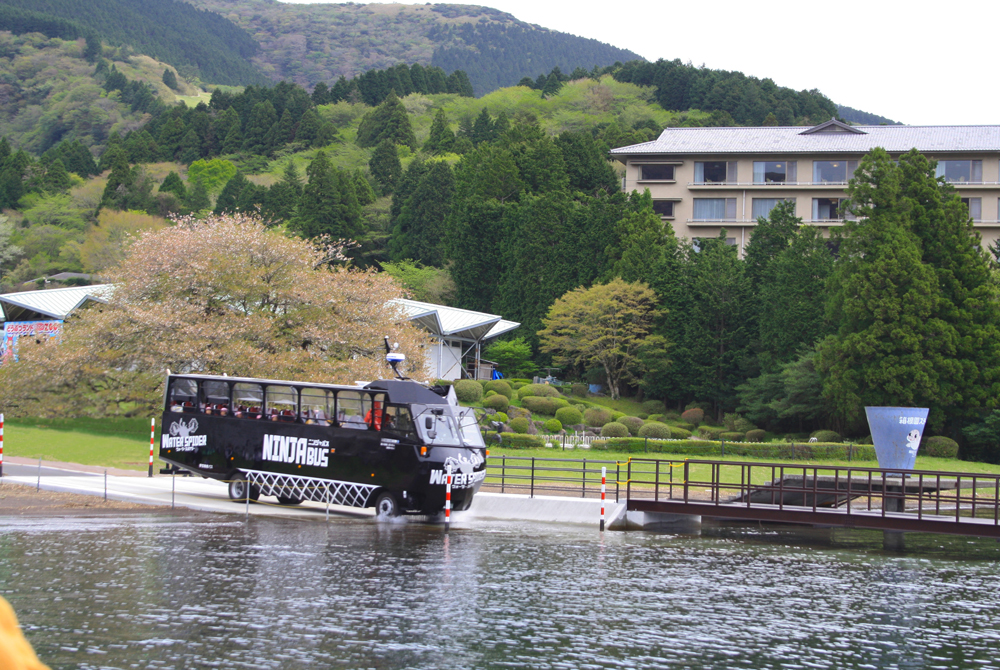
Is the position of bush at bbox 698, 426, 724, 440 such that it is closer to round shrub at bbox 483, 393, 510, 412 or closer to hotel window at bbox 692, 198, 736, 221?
round shrub at bbox 483, 393, 510, 412

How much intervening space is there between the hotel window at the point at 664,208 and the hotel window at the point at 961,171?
67.9 ft

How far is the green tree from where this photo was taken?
60406 mm

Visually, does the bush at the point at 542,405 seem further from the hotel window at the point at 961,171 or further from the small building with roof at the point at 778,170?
the hotel window at the point at 961,171

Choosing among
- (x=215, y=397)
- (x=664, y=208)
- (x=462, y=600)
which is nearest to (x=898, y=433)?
(x=462, y=600)

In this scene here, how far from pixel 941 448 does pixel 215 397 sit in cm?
3356

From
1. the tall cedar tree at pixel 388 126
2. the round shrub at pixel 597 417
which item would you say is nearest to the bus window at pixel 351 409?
the round shrub at pixel 597 417

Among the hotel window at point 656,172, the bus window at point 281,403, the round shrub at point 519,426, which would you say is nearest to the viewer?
the bus window at point 281,403

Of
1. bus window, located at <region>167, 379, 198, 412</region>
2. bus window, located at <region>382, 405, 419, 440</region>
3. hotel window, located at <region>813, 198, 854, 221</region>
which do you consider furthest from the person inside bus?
hotel window, located at <region>813, 198, 854, 221</region>

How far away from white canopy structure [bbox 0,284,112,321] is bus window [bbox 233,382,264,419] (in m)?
35.4

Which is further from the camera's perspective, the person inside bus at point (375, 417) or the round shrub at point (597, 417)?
the round shrub at point (597, 417)

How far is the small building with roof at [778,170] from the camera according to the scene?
73.1 metres

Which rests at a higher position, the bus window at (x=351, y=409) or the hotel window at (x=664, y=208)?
the hotel window at (x=664, y=208)

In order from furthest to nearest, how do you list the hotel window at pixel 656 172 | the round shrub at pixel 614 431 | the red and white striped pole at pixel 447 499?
1. the hotel window at pixel 656 172
2. the round shrub at pixel 614 431
3. the red and white striped pole at pixel 447 499

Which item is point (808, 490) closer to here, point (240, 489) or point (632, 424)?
point (240, 489)
